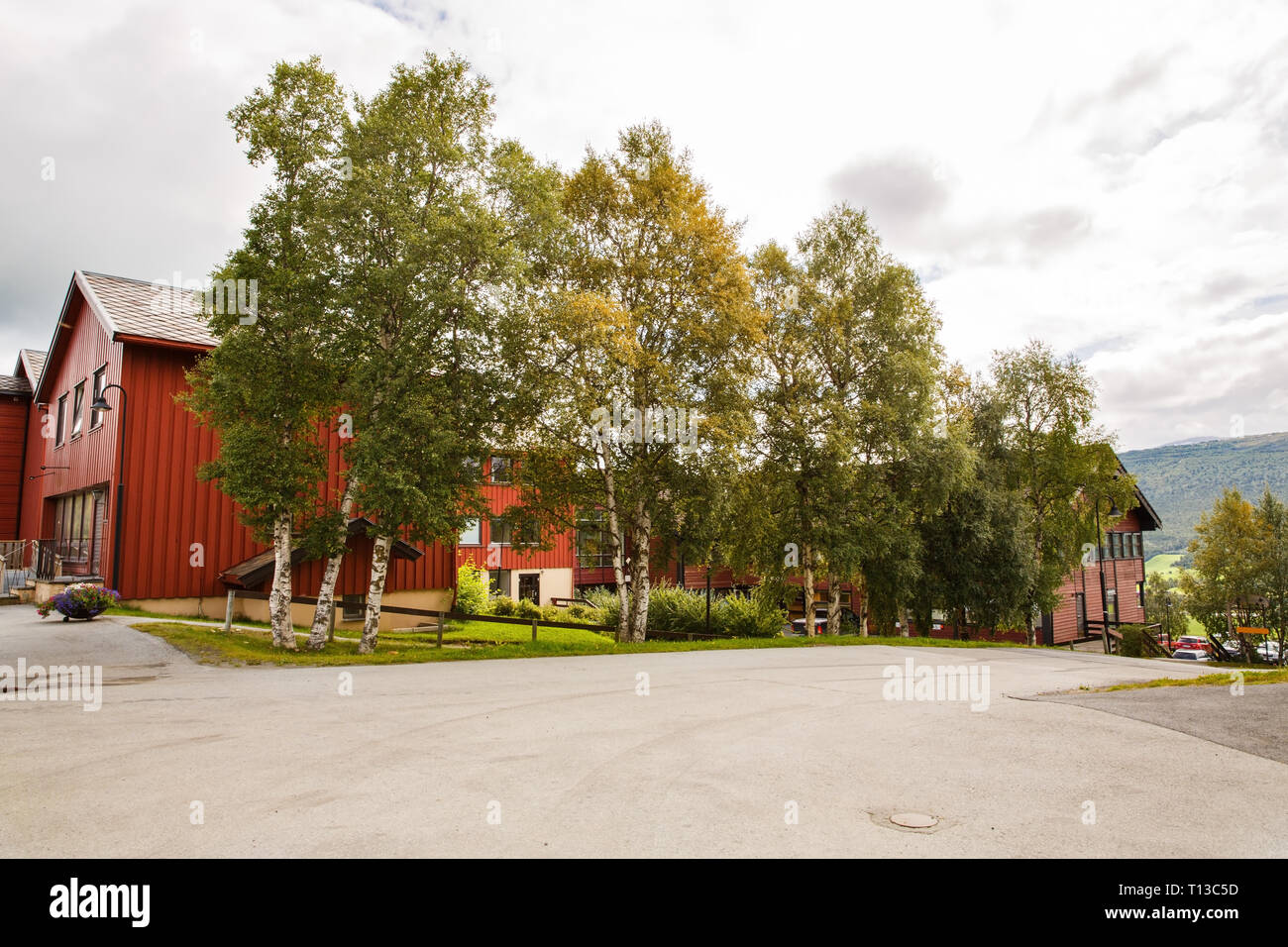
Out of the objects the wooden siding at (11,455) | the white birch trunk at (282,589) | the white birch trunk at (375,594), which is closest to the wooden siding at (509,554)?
the white birch trunk at (375,594)

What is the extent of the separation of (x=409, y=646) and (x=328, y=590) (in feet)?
9.58

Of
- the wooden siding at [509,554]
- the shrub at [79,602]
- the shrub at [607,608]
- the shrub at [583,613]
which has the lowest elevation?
the shrub at [583,613]

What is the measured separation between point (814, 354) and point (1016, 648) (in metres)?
11.6

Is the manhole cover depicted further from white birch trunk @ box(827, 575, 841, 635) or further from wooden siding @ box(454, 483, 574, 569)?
wooden siding @ box(454, 483, 574, 569)

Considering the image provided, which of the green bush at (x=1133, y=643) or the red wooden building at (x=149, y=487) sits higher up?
the red wooden building at (x=149, y=487)

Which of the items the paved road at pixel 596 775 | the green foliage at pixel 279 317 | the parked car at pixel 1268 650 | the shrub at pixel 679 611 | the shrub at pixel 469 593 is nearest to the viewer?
the paved road at pixel 596 775

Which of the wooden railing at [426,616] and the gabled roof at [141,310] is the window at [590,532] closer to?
the wooden railing at [426,616]

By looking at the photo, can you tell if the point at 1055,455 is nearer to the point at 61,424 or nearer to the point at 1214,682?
the point at 1214,682

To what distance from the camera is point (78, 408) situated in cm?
2714

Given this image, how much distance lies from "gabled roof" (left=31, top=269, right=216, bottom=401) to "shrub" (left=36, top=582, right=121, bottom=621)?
739cm

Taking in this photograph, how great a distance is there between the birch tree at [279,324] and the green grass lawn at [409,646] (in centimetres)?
137

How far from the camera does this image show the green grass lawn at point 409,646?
574 inches

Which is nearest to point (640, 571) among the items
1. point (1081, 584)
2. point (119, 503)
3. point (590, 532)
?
point (590, 532)

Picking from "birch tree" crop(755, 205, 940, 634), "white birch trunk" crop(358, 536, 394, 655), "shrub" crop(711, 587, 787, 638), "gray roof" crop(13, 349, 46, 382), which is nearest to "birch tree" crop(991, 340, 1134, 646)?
"birch tree" crop(755, 205, 940, 634)
